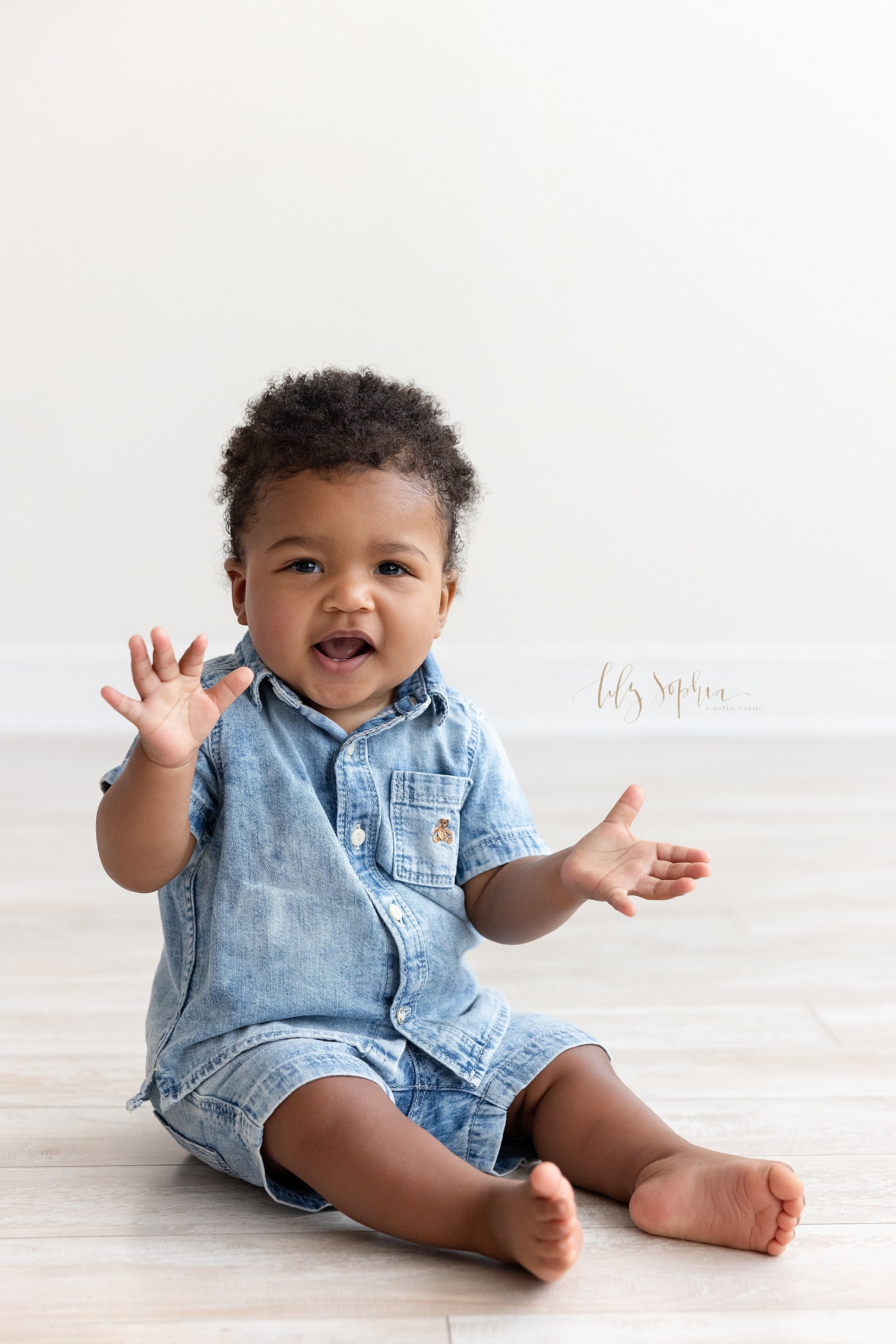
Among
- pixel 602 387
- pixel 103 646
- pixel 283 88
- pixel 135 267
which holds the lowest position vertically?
pixel 103 646

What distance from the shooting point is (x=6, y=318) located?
295 cm

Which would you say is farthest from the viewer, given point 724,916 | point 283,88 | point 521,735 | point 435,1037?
point 283,88

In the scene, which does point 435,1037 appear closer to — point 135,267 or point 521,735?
point 521,735

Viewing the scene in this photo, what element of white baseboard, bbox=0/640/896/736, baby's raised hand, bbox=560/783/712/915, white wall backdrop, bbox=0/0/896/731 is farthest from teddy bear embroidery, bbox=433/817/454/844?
Result: white wall backdrop, bbox=0/0/896/731

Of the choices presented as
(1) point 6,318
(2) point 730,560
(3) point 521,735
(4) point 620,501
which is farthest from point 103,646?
(2) point 730,560

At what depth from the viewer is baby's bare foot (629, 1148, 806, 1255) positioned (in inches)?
29.9

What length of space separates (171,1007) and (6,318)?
2.41 meters

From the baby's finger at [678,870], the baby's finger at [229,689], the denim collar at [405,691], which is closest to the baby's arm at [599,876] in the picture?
the baby's finger at [678,870]

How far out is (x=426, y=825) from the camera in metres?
0.93

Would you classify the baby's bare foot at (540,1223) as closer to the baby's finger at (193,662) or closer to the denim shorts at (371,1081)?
the denim shorts at (371,1081)

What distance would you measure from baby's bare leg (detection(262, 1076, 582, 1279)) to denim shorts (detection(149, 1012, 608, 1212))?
0.01 meters

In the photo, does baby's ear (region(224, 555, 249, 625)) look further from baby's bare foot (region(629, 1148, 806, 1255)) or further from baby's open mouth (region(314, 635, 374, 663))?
baby's bare foot (region(629, 1148, 806, 1255))

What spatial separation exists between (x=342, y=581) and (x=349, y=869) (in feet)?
0.61

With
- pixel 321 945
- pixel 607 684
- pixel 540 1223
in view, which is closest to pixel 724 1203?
pixel 540 1223
